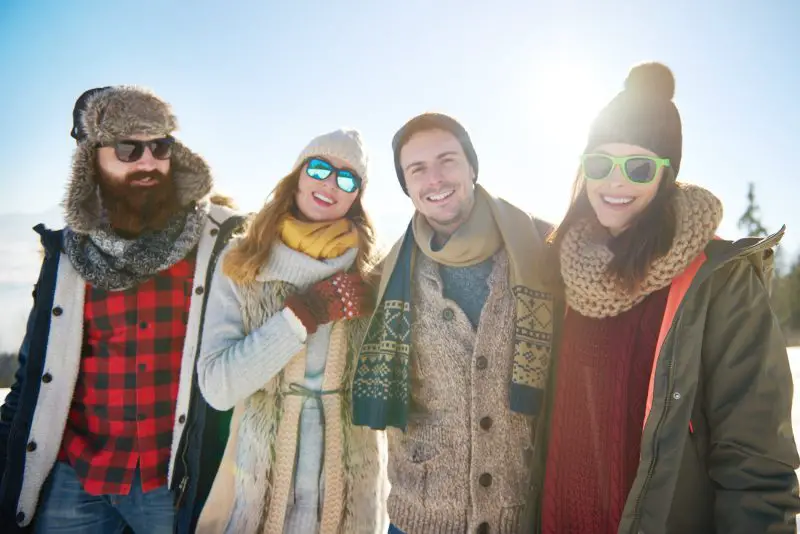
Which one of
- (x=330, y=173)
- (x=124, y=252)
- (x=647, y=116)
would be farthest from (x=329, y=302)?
(x=647, y=116)

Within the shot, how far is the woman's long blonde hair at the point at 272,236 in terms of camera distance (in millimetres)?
2512

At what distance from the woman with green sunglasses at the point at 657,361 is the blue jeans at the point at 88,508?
6.32 feet

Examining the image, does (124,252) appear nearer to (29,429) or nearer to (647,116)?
(29,429)

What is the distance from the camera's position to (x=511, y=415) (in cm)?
216

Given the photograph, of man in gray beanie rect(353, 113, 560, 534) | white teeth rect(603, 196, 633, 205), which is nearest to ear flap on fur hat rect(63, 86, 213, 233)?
man in gray beanie rect(353, 113, 560, 534)

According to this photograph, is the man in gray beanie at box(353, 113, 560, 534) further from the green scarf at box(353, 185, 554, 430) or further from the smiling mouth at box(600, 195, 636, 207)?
the smiling mouth at box(600, 195, 636, 207)

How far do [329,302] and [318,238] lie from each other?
0.35m

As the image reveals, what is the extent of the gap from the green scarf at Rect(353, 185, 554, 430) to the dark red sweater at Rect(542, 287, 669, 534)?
0.12m

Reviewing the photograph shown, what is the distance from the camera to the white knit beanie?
2.66 meters

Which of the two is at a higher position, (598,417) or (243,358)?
(243,358)

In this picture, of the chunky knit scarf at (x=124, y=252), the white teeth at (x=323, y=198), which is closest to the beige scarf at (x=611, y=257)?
the white teeth at (x=323, y=198)

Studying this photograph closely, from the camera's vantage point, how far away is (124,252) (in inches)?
106

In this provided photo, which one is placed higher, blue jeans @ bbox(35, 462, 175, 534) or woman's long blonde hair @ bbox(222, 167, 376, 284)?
woman's long blonde hair @ bbox(222, 167, 376, 284)

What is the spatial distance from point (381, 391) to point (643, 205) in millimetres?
1338
